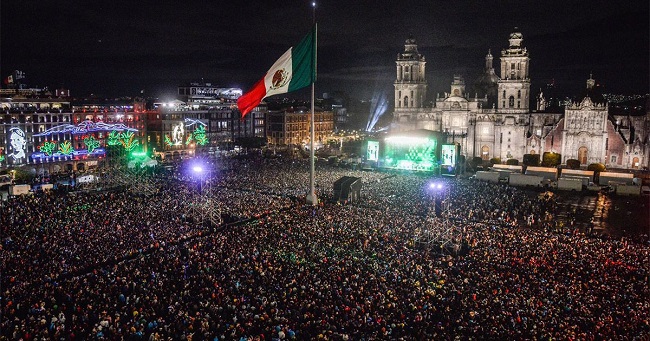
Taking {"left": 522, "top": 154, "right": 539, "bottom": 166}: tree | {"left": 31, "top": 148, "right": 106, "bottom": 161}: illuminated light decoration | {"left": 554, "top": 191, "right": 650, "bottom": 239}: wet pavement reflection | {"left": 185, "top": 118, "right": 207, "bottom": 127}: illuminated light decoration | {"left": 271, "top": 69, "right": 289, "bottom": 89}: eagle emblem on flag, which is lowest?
{"left": 554, "top": 191, "right": 650, "bottom": 239}: wet pavement reflection

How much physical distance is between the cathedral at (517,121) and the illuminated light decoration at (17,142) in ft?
193

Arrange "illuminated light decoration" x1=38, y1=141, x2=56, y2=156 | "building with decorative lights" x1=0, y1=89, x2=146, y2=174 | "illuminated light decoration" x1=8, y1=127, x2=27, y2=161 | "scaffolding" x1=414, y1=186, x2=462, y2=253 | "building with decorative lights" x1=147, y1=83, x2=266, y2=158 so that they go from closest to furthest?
"scaffolding" x1=414, y1=186, x2=462, y2=253, "illuminated light decoration" x1=8, y1=127, x2=27, y2=161, "building with decorative lights" x1=0, y1=89, x2=146, y2=174, "illuminated light decoration" x1=38, y1=141, x2=56, y2=156, "building with decorative lights" x1=147, y1=83, x2=266, y2=158

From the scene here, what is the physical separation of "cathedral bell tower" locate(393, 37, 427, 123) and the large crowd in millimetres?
54166

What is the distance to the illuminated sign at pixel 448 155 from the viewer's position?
48656 millimetres

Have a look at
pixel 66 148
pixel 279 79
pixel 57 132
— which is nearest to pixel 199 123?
pixel 66 148

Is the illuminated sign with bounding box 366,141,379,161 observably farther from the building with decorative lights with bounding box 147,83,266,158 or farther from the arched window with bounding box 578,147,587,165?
the arched window with bounding box 578,147,587,165

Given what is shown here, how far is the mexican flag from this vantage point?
27.2 m

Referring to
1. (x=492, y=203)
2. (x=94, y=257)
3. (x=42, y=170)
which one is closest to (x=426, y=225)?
(x=492, y=203)

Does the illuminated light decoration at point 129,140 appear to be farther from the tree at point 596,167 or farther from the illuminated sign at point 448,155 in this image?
the tree at point 596,167

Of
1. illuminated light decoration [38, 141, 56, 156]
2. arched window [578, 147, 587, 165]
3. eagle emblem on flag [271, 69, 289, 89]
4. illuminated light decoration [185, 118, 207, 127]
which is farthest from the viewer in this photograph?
illuminated light decoration [185, 118, 207, 127]

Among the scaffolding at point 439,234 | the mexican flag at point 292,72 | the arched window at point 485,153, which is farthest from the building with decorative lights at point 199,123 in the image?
the mexican flag at point 292,72

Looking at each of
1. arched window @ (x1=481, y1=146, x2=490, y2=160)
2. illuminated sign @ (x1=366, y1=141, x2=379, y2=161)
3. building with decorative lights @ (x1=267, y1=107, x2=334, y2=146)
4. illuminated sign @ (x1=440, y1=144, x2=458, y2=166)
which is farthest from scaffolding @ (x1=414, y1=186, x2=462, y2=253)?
building with decorative lights @ (x1=267, y1=107, x2=334, y2=146)

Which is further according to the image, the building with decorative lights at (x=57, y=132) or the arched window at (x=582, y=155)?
the arched window at (x=582, y=155)

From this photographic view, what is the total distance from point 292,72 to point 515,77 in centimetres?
6117
